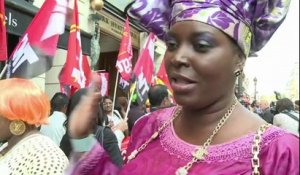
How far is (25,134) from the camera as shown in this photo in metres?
2.79

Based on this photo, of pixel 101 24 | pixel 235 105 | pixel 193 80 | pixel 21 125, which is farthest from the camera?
pixel 101 24

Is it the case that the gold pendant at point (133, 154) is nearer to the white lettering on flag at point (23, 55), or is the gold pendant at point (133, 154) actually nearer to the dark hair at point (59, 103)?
the white lettering on flag at point (23, 55)

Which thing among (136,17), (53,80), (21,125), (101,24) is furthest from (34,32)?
(101,24)

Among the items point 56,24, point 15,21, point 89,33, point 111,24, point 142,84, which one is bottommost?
point 142,84

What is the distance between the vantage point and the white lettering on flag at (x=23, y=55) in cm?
402

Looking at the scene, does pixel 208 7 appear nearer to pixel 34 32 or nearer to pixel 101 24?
pixel 34 32

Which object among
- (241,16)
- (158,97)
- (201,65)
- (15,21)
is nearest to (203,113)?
(201,65)

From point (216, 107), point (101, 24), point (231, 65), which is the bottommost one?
point (216, 107)

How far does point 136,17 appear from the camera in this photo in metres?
1.67

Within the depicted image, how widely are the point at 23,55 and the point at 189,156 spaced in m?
2.94

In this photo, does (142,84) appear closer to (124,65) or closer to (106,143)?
(124,65)

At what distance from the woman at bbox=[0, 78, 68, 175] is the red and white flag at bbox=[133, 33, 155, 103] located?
3.77m

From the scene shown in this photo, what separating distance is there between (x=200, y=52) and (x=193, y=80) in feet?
0.26

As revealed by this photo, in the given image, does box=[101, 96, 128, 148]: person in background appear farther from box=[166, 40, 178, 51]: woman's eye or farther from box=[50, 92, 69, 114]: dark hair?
box=[166, 40, 178, 51]: woman's eye
